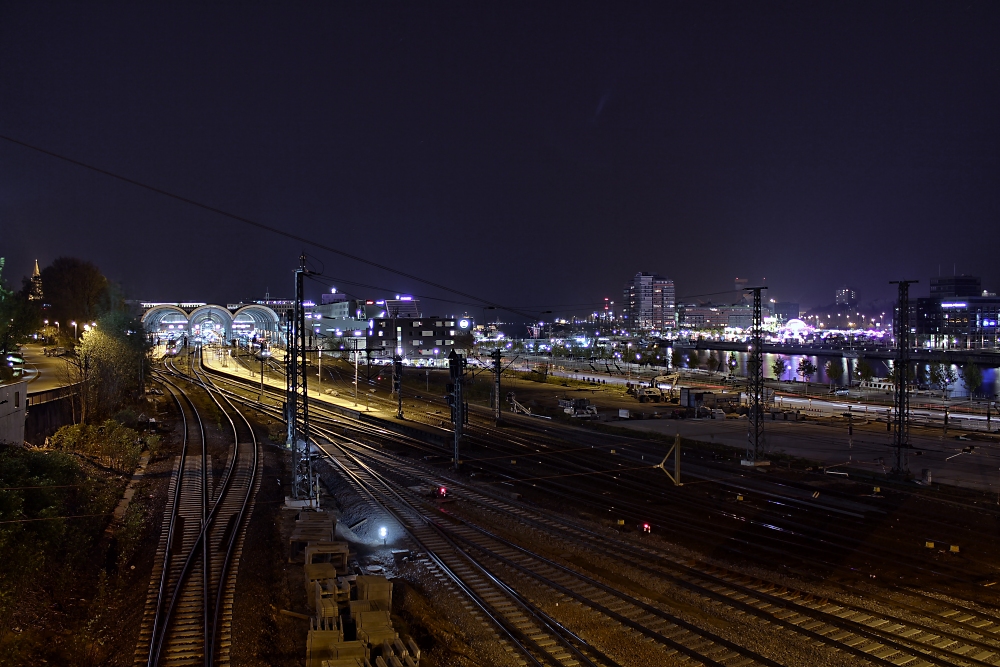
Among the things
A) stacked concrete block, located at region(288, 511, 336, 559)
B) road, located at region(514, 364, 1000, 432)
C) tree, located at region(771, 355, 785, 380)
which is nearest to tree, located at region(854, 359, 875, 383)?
tree, located at region(771, 355, 785, 380)

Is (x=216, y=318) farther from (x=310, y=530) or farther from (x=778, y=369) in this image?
(x=310, y=530)

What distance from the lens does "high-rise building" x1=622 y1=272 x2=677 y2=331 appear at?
169 metres

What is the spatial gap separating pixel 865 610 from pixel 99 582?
10.0 metres

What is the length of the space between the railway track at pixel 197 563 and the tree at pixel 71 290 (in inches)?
1311

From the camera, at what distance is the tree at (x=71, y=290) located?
42.8 meters

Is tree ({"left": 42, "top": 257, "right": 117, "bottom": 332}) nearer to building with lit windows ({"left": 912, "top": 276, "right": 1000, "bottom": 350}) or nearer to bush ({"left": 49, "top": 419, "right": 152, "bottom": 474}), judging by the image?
bush ({"left": 49, "top": 419, "right": 152, "bottom": 474})

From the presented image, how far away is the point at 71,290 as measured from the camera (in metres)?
43.4

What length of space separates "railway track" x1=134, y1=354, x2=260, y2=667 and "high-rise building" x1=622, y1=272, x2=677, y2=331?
158197 millimetres

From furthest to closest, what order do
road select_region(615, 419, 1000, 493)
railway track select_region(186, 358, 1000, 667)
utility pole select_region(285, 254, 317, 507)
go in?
road select_region(615, 419, 1000, 493), utility pole select_region(285, 254, 317, 507), railway track select_region(186, 358, 1000, 667)

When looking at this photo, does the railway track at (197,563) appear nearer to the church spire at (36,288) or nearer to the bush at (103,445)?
the bush at (103,445)

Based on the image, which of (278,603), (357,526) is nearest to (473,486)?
(357,526)

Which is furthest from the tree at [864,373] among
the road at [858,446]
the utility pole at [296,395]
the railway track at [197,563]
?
the railway track at [197,563]

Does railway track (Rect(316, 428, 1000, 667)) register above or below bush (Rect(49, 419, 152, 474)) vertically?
below

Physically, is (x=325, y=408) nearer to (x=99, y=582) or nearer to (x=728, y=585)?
(x=99, y=582)
